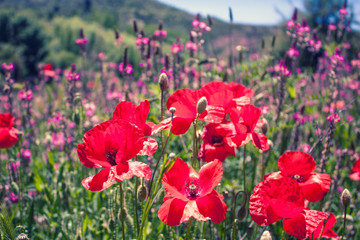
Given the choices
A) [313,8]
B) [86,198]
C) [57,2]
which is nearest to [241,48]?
[86,198]

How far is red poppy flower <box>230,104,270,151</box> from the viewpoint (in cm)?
115

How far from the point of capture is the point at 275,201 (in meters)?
0.99

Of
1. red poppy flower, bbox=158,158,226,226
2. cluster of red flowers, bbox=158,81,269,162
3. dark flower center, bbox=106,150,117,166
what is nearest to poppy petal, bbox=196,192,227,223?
red poppy flower, bbox=158,158,226,226

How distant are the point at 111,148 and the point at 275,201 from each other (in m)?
0.56

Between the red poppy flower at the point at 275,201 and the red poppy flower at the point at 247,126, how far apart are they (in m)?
0.15

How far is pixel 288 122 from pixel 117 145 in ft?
6.73

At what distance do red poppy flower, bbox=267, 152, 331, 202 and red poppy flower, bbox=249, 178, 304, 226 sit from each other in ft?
0.40

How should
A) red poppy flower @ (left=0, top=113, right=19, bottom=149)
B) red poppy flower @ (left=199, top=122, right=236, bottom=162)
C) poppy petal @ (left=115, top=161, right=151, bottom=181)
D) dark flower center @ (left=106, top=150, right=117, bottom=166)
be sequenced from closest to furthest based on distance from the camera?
poppy petal @ (left=115, top=161, right=151, bottom=181)
dark flower center @ (left=106, top=150, right=117, bottom=166)
red poppy flower @ (left=199, top=122, right=236, bottom=162)
red poppy flower @ (left=0, top=113, right=19, bottom=149)

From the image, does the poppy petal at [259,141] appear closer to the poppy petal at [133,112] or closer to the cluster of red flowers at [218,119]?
A: the cluster of red flowers at [218,119]

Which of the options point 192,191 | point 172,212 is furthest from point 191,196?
point 172,212

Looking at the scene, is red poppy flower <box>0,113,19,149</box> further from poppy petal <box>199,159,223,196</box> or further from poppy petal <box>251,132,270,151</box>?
poppy petal <box>251,132,270,151</box>

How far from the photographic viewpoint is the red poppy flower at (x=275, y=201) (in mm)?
989

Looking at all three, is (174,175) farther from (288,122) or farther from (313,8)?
(313,8)

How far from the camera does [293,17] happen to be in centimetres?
286
